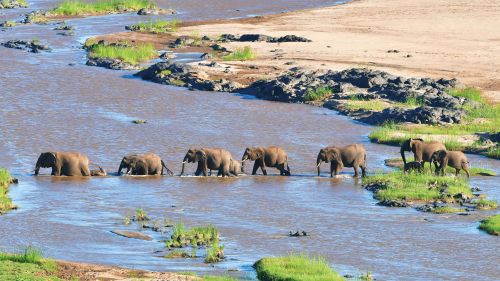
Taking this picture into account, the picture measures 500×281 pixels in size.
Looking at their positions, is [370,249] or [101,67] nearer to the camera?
[370,249]

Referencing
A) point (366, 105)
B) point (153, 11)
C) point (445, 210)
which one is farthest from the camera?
point (153, 11)

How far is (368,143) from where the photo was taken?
37.5 metres

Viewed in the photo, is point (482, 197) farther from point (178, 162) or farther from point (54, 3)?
point (54, 3)

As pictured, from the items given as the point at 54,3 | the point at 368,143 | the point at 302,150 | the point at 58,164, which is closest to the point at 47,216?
the point at 58,164

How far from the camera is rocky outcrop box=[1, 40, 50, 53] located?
5981 centimetres

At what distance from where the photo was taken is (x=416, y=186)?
29219 millimetres

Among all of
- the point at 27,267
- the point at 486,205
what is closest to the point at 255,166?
the point at 486,205

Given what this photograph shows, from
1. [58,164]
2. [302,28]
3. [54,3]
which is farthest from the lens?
[54,3]

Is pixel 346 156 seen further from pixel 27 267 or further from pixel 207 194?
pixel 27 267

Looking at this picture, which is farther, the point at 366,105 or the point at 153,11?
the point at 153,11

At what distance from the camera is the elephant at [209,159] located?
31.5 meters

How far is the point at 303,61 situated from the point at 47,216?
2821cm

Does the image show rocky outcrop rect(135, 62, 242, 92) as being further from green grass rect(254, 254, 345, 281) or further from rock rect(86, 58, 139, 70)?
green grass rect(254, 254, 345, 281)

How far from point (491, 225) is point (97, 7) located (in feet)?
186
